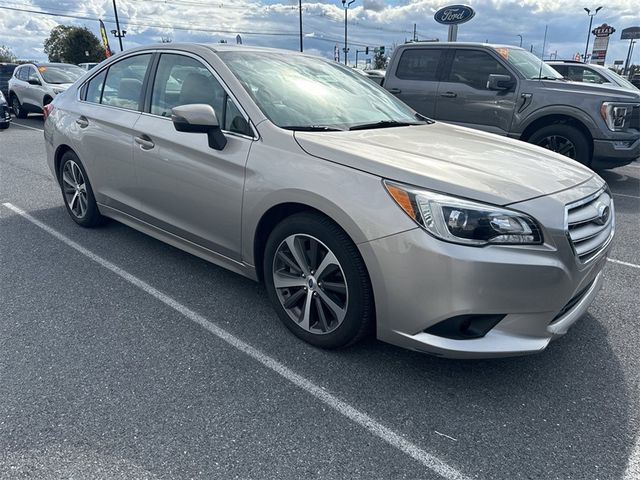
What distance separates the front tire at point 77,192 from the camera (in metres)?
4.66

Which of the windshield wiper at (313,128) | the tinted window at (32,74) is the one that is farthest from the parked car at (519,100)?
the tinted window at (32,74)

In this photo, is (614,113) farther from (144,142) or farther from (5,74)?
(5,74)

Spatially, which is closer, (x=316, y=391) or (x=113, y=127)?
(x=316, y=391)

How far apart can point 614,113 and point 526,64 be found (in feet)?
5.17

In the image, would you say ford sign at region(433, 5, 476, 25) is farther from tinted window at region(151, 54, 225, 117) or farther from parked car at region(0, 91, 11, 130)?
tinted window at region(151, 54, 225, 117)

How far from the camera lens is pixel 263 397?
2.49 metres

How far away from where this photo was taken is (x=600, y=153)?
7.00 meters

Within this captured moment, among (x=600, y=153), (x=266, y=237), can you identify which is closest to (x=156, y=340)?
(x=266, y=237)

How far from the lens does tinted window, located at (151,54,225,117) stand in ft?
10.8

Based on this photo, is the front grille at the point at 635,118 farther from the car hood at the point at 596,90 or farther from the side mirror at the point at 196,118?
the side mirror at the point at 196,118

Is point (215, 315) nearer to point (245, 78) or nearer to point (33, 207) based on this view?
point (245, 78)

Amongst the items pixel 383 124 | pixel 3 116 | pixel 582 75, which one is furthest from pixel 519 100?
pixel 3 116

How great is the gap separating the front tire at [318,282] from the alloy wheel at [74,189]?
8.75ft

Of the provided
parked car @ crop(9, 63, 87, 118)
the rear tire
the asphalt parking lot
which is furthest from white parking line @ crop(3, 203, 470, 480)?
the rear tire
